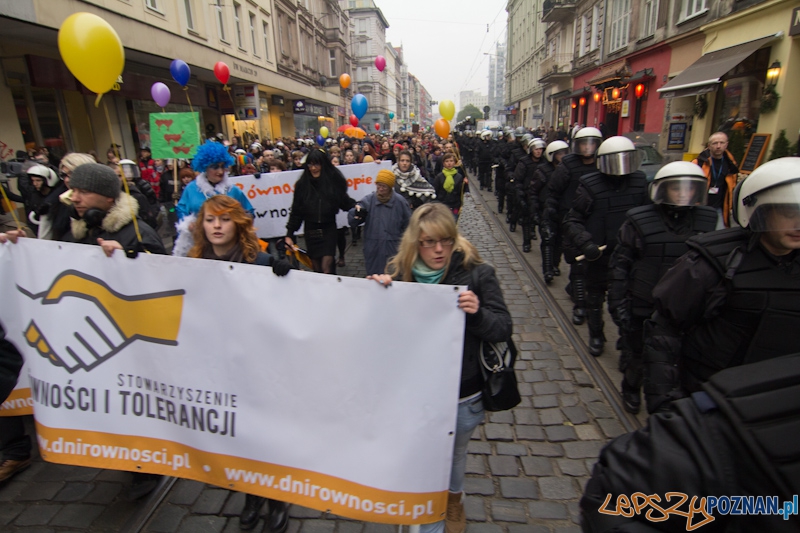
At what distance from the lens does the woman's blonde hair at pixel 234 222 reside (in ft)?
8.84

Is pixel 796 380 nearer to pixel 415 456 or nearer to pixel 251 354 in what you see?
pixel 415 456

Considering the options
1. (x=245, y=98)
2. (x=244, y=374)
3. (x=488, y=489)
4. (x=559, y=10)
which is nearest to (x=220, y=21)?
(x=245, y=98)

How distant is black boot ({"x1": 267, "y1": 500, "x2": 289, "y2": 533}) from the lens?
2576 mm

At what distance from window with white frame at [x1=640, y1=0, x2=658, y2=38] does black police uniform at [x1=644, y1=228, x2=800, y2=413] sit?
21.1 metres

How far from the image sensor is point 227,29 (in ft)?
65.8

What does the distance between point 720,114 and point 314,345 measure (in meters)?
17.1

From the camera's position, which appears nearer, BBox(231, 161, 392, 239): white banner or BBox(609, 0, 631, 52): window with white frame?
BBox(231, 161, 392, 239): white banner

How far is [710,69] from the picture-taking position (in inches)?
533

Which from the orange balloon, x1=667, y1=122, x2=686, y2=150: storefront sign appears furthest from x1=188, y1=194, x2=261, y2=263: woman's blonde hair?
x1=667, y1=122, x2=686, y2=150: storefront sign

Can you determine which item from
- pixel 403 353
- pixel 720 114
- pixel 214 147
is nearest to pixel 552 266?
pixel 214 147

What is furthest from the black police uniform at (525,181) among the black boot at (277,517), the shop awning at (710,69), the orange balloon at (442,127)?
the shop awning at (710,69)

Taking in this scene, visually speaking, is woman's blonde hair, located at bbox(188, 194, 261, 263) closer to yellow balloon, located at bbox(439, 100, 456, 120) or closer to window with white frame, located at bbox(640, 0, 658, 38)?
yellow balloon, located at bbox(439, 100, 456, 120)

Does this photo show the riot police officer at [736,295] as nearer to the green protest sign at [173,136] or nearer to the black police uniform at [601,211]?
the black police uniform at [601,211]

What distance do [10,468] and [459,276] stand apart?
3.22m
